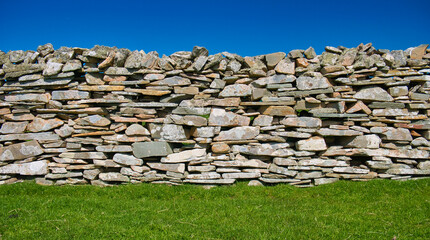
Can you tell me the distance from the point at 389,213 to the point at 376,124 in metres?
2.25

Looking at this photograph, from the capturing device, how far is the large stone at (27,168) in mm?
6602

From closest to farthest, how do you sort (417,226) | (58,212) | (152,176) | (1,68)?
(417,226), (58,212), (152,176), (1,68)

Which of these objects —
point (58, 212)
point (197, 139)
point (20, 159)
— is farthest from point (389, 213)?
point (20, 159)

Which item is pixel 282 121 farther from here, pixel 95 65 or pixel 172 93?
pixel 95 65

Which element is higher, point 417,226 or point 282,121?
point 282,121

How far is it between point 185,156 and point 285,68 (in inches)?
113

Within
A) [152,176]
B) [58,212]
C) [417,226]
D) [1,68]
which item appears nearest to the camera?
[417,226]

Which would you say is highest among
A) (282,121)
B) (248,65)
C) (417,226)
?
(248,65)

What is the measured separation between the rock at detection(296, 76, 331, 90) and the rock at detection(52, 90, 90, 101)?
15.1ft

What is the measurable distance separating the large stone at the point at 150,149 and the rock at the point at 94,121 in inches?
32.7

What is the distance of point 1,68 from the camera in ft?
22.9

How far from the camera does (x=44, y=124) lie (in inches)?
262

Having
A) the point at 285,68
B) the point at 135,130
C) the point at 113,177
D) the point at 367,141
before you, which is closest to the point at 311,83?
the point at 285,68

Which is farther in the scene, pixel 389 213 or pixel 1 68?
pixel 1 68
